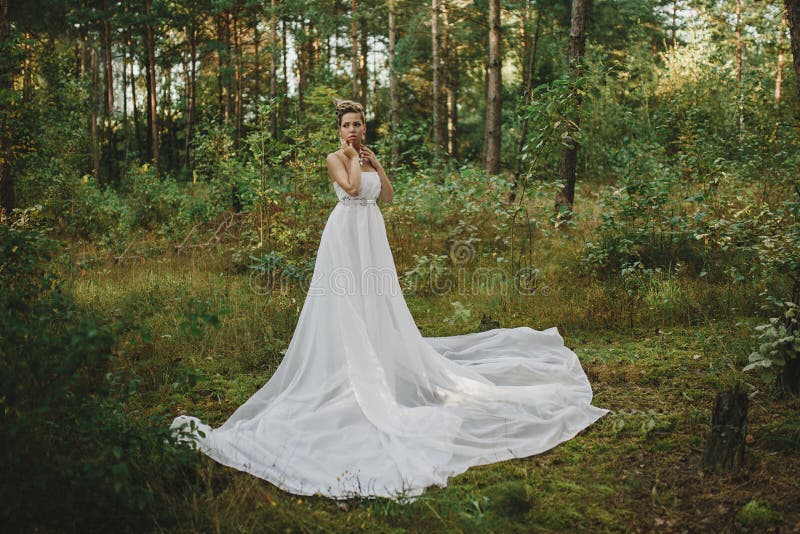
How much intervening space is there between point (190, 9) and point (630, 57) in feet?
53.8

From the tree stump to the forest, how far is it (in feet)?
0.04

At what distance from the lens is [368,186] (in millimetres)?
5137

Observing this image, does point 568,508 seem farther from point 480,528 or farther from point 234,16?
point 234,16

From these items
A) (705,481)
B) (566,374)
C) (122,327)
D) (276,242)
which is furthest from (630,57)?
(122,327)

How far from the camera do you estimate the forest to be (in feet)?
10.6

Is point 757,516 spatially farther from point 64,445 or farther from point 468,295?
point 468,295

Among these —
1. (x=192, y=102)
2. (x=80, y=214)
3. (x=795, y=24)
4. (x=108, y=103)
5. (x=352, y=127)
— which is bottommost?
(x=80, y=214)

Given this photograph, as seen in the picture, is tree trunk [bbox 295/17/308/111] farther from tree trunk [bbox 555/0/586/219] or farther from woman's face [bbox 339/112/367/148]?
woman's face [bbox 339/112/367/148]

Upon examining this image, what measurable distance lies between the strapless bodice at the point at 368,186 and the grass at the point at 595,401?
6.06 ft

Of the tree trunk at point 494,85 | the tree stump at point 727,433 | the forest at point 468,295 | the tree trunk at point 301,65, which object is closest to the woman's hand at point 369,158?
the forest at point 468,295

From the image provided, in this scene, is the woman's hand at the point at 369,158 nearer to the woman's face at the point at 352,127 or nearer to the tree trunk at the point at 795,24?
the woman's face at the point at 352,127

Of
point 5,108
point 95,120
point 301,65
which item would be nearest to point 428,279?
point 5,108

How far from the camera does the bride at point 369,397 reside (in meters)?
3.96

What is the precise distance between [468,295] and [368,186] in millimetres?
3535
